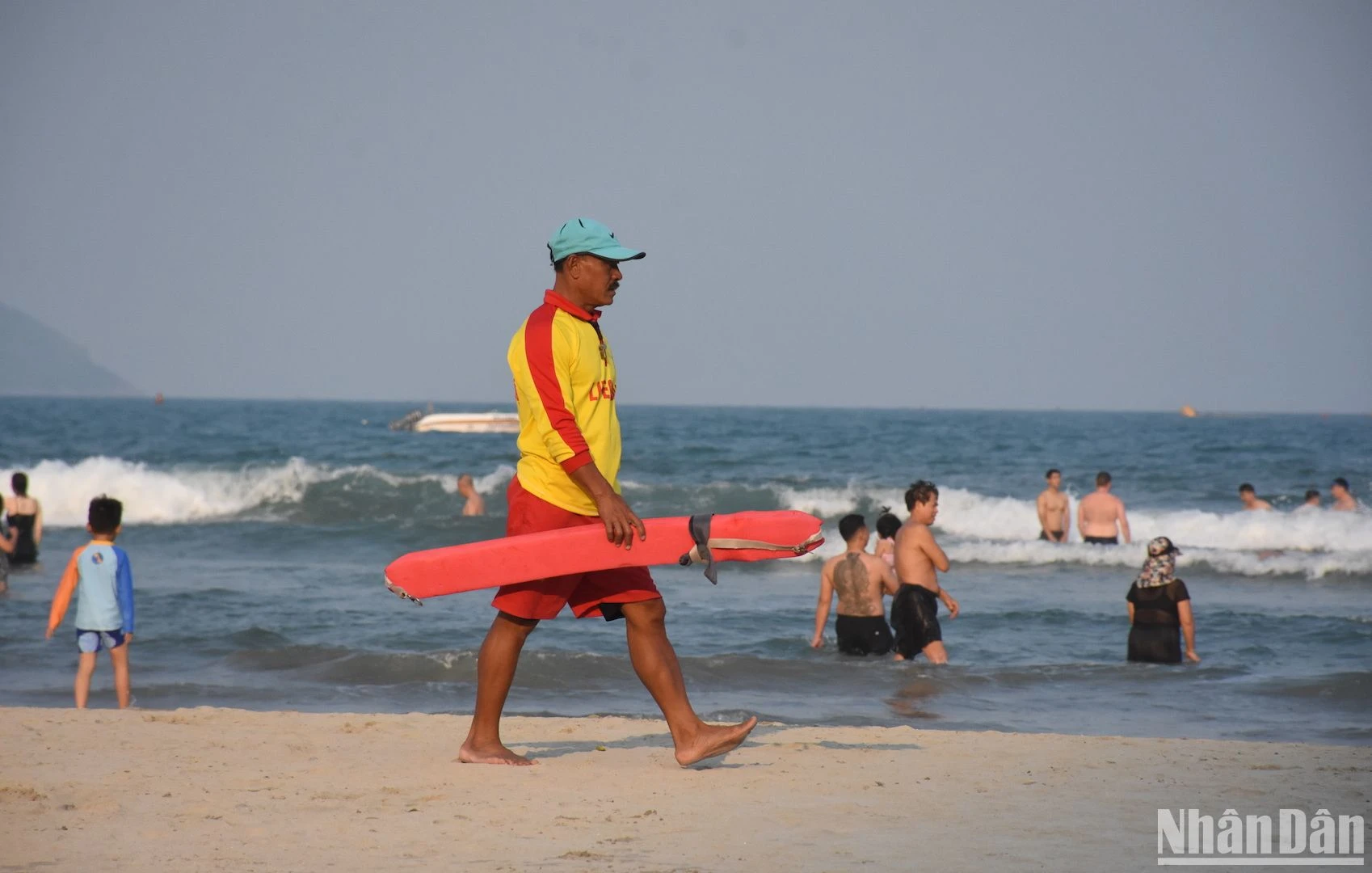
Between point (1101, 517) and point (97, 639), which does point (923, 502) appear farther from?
point (1101, 517)

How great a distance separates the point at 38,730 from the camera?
5.95 meters

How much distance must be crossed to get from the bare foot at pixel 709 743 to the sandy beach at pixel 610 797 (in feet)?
0.32

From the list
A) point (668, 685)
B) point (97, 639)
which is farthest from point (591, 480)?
point (97, 639)

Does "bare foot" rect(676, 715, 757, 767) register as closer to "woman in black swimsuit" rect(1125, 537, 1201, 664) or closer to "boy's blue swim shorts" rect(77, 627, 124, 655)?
"boy's blue swim shorts" rect(77, 627, 124, 655)

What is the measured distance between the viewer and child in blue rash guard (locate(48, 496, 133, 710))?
7.45 m

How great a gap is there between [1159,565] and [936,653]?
175 cm

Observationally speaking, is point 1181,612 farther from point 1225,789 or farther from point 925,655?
point 1225,789

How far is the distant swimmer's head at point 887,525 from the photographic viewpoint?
10.1 m

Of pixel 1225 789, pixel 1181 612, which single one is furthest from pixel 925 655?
pixel 1225 789

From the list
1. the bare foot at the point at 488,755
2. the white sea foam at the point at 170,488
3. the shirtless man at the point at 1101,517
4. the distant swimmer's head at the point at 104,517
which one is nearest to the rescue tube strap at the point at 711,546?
the bare foot at the point at 488,755

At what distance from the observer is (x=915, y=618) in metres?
Answer: 9.63

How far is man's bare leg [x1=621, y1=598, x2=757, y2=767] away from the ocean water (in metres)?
2.92

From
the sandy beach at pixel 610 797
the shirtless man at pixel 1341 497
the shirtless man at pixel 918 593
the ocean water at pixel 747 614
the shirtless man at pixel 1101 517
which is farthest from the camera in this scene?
the shirtless man at pixel 1341 497

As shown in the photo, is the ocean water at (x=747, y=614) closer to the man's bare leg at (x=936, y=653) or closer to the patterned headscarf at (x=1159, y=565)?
the man's bare leg at (x=936, y=653)
